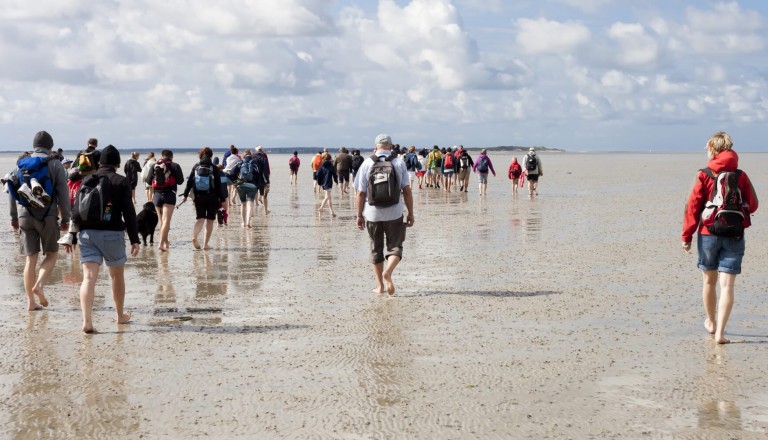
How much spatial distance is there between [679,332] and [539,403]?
264cm

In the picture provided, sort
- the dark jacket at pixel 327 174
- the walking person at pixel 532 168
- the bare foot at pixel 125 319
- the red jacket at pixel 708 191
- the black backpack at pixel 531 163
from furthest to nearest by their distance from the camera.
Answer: the black backpack at pixel 531 163 < the walking person at pixel 532 168 < the dark jacket at pixel 327 174 < the bare foot at pixel 125 319 < the red jacket at pixel 708 191

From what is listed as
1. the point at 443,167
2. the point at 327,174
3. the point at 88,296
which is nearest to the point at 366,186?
the point at 88,296

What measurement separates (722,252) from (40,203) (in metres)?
6.33

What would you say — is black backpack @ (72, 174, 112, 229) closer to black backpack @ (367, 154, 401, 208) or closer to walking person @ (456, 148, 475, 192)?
black backpack @ (367, 154, 401, 208)

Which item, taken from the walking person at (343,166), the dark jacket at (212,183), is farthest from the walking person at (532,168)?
the dark jacket at (212,183)

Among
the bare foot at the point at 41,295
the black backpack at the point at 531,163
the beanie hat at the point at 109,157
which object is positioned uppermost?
the beanie hat at the point at 109,157

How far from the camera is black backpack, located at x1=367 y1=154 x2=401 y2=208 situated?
9812 millimetres

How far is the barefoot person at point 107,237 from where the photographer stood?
803 cm

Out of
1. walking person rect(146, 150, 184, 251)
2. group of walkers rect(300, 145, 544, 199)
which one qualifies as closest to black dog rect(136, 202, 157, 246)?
walking person rect(146, 150, 184, 251)

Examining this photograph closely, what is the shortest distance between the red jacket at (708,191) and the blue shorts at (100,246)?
506 cm

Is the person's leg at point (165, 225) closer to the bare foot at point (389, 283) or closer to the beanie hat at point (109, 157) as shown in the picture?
the bare foot at point (389, 283)

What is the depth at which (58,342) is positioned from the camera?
7.66m

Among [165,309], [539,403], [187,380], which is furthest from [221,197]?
[539,403]

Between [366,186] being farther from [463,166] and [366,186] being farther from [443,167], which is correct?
[443,167]
